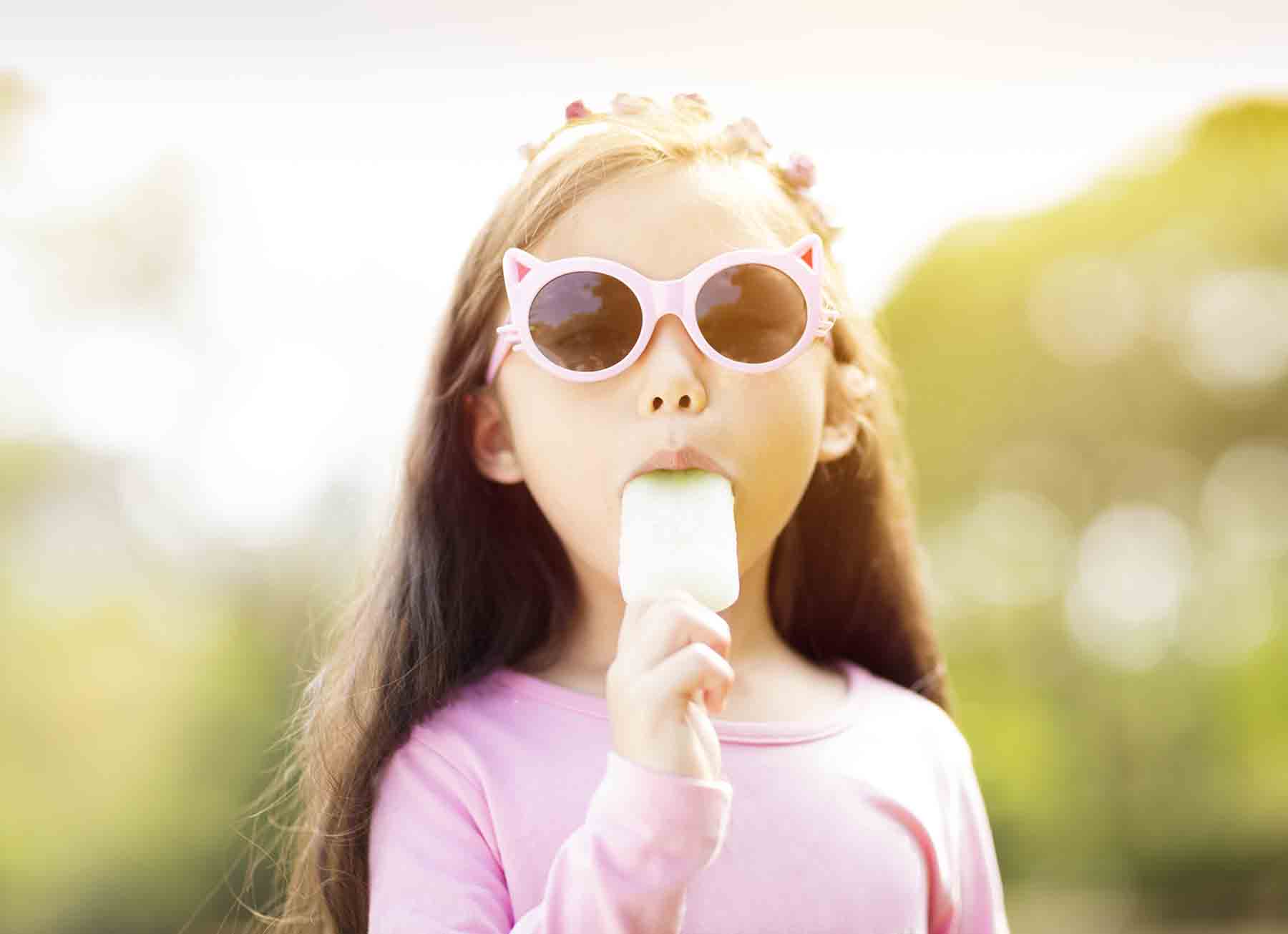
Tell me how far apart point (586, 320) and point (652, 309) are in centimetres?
11

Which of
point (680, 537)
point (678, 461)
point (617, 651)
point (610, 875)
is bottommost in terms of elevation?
point (610, 875)

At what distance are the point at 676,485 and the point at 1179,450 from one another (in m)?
7.08

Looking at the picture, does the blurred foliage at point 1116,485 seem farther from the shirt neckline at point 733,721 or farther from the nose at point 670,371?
the nose at point 670,371

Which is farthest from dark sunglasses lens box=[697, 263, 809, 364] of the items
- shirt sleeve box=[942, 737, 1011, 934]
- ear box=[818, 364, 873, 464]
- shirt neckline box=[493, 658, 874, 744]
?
shirt sleeve box=[942, 737, 1011, 934]

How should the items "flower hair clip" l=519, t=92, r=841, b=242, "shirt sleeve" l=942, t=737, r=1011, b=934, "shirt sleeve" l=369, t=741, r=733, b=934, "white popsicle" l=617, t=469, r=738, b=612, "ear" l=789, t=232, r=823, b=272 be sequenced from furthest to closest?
"flower hair clip" l=519, t=92, r=841, b=242, "shirt sleeve" l=942, t=737, r=1011, b=934, "ear" l=789, t=232, r=823, b=272, "white popsicle" l=617, t=469, r=738, b=612, "shirt sleeve" l=369, t=741, r=733, b=934

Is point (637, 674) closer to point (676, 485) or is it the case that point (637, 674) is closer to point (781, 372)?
point (676, 485)

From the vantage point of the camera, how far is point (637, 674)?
1.65 meters

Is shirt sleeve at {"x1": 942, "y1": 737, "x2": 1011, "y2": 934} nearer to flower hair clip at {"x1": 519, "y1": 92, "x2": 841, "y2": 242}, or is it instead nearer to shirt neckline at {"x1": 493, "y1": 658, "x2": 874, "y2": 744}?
shirt neckline at {"x1": 493, "y1": 658, "x2": 874, "y2": 744}

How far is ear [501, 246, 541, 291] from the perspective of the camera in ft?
6.49

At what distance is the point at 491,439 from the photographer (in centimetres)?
228

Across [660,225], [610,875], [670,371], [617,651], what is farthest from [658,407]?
[610,875]

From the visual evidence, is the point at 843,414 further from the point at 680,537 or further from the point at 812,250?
the point at 680,537

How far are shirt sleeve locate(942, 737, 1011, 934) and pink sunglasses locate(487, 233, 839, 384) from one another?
36.4 inches

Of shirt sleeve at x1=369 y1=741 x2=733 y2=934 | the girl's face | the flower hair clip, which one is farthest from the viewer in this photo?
the flower hair clip
